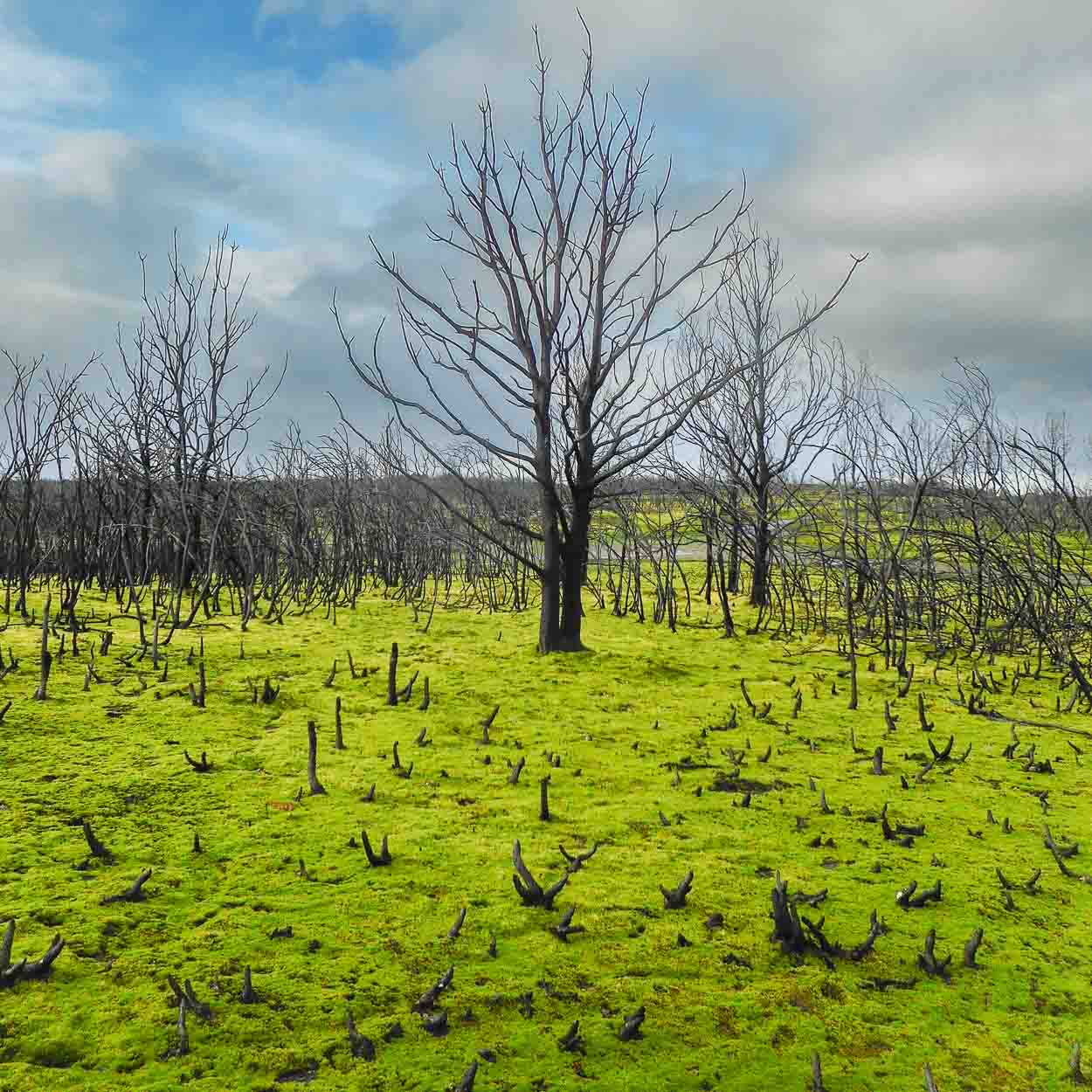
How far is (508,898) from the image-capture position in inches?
82.0

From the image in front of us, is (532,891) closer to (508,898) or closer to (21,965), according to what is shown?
(508,898)

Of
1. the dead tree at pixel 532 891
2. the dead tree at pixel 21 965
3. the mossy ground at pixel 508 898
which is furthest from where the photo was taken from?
the dead tree at pixel 532 891

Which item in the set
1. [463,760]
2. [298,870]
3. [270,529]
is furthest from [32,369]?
[298,870]

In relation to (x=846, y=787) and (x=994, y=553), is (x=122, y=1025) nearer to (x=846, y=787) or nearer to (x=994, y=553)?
(x=846, y=787)

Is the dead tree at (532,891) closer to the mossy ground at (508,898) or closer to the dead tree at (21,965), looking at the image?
the mossy ground at (508,898)

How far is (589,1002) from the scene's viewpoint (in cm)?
165

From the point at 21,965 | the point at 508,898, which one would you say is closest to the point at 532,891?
the point at 508,898

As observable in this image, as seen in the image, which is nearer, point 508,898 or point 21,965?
point 21,965

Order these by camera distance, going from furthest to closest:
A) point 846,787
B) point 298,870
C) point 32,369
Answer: point 32,369 < point 846,787 < point 298,870

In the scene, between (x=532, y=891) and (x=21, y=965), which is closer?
(x=21, y=965)

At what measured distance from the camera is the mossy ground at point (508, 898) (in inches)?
59.1

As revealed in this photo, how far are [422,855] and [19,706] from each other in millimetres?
2393

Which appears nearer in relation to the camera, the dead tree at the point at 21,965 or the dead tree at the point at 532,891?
the dead tree at the point at 21,965

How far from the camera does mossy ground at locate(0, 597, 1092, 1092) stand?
4.92 feet
